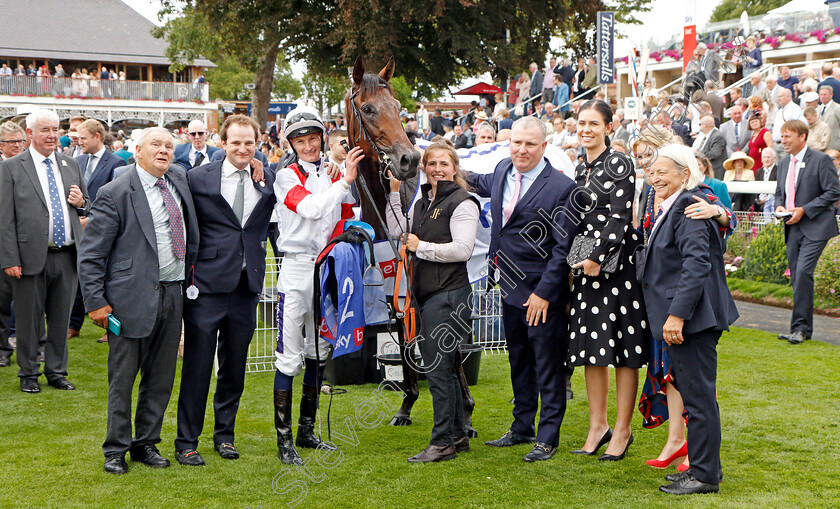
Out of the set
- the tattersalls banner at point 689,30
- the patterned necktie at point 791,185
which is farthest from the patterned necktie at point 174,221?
the tattersalls banner at point 689,30

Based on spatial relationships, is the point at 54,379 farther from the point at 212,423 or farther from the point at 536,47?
the point at 536,47

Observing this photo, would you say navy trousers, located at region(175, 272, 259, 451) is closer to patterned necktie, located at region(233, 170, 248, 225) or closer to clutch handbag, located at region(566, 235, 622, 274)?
patterned necktie, located at region(233, 170, 248, 225)

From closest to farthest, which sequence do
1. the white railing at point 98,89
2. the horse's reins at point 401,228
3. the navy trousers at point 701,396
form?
the navy trousers at point 701,396, the horse's reins at point 401,228, the white railing at point 98,89

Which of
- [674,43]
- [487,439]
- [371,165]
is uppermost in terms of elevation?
[674,43]

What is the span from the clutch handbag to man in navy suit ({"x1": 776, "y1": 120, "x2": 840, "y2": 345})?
3.84 metres

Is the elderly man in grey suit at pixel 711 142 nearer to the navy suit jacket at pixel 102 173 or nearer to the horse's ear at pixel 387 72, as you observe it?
the horse's ear at pixel 387 72

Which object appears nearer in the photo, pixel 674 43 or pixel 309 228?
pixel 309 228

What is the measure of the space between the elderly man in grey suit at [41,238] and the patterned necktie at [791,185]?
628 centimetres

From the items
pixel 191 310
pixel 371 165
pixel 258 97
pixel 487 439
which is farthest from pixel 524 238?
pixel 258 97

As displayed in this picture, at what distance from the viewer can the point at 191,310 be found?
4352 millimetres

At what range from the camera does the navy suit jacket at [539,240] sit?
4.28m

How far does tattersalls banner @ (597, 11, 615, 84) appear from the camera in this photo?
51.9 feet

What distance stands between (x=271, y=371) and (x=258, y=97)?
2083 centimetres

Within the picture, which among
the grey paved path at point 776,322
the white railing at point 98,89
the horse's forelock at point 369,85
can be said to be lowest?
the grey paved path at point 776,322
